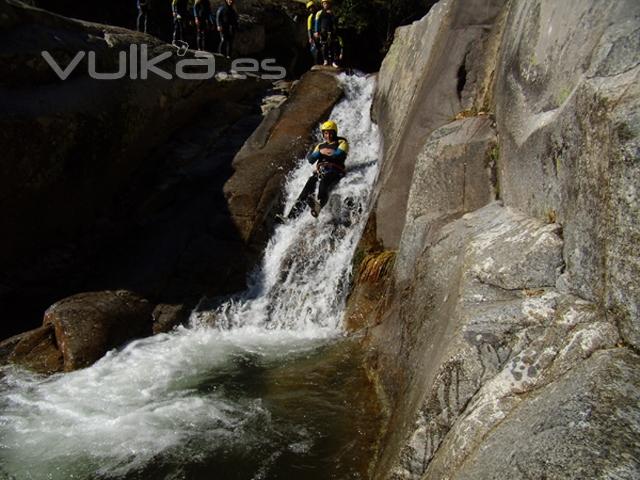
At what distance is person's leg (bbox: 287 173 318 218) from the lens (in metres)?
10.1

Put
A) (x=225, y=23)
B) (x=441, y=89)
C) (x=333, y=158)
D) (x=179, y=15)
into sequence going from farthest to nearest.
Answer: (x=225, y=23) → (x=179, y=15) → (x=333, y=158) → (x=441, y=89)

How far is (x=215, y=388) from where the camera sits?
6172mm

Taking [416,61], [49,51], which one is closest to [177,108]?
[49,51]

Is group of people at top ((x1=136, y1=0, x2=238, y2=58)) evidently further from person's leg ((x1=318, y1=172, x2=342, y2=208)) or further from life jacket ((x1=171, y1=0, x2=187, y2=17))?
person's leg ((x1=318, y1=172, x2=342, y2=208))

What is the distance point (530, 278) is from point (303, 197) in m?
6.69

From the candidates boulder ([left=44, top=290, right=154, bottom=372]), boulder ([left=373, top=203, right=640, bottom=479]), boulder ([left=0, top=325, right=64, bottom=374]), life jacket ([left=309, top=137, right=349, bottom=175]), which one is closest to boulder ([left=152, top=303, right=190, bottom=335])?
boulder ([left=44, top=290, right=154, bottom=372])

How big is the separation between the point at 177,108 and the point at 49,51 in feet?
10.4

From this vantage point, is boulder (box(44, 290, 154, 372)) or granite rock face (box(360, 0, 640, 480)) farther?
boulder (box(44, 290, 154, 372))

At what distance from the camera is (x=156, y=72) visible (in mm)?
12242

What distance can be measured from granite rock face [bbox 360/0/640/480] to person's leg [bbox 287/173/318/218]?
3.45 metres

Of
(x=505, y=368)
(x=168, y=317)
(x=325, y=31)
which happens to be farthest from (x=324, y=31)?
(x=505, y=368)

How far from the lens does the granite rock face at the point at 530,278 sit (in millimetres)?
2588

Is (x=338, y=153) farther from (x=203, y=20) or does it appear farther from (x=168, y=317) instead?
(x=203, y=20)

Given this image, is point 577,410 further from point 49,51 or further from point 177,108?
point 177,108
